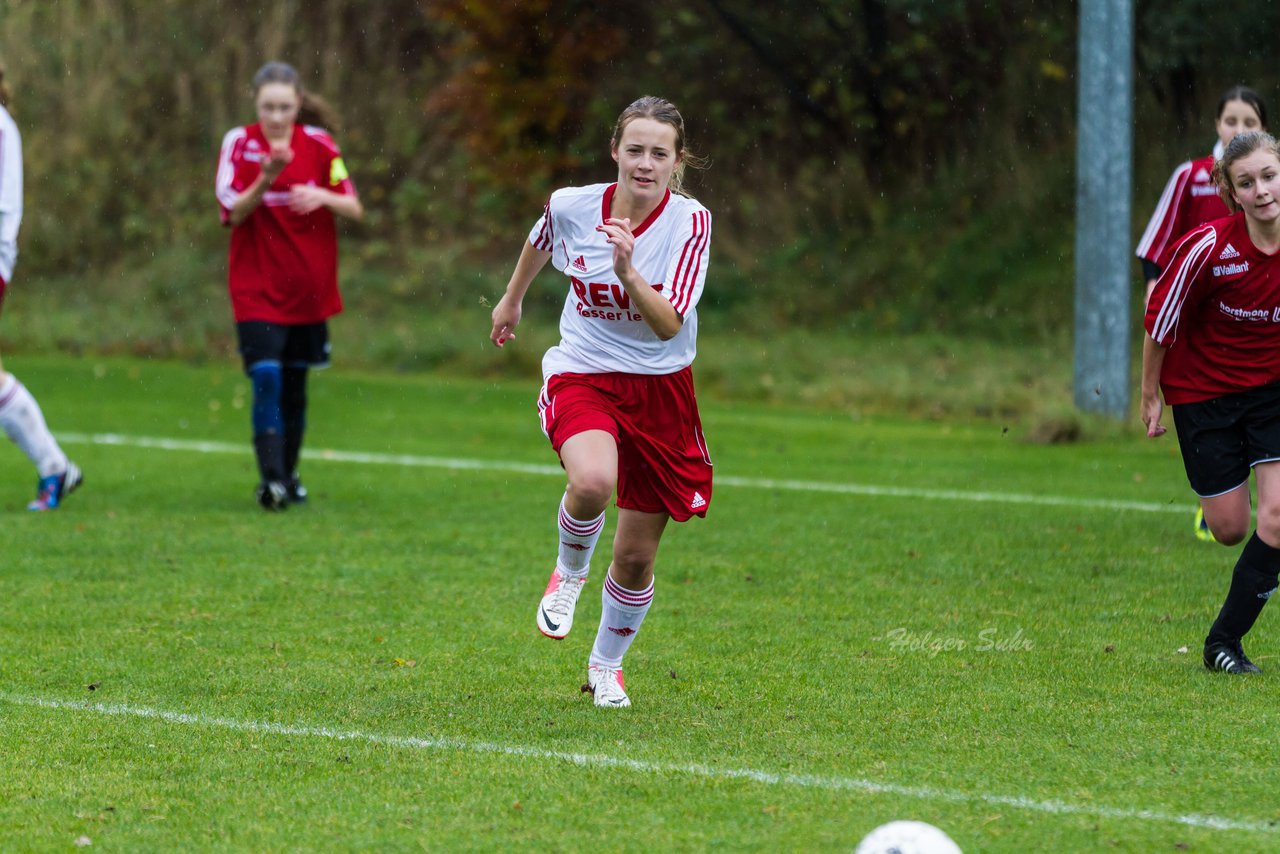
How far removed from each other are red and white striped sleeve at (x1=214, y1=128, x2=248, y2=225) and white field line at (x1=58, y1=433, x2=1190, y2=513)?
2.77 m

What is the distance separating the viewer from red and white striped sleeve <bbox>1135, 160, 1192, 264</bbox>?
8266mm

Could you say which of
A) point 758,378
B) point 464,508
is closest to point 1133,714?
point 464,508

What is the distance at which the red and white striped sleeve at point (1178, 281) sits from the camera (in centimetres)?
581

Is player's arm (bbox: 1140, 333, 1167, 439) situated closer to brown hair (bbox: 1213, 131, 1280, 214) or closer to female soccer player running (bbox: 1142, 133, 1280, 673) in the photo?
female soccer player running (bbox: 1142, 133, 1280, 673)

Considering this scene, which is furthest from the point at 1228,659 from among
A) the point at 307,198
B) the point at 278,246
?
the point at 278,246

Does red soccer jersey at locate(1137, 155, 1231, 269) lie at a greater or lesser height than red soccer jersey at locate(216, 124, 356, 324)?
greater

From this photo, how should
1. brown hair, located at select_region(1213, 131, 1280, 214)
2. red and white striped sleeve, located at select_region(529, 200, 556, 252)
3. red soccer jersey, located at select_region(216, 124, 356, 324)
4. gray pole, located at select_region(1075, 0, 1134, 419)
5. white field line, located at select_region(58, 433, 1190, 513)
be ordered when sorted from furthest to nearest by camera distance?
gray pole, located at select_region(1075, 0, 1134, 419)
white field line, located at select_region(58, 433, 1190, 513)
red soccer jersey, located at select_region(216, 124, 356, 324)
brown hair, located at select_region(1213, 131, 1280, 214)
red and white striped sleeve, located at select_region(529, 200, 556, 252)

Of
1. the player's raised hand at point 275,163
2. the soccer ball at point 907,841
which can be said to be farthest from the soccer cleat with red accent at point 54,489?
the soccer ball at point 907,841

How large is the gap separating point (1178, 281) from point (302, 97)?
18.0 ft

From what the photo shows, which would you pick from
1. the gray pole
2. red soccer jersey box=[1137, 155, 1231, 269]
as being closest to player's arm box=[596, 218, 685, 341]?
red soccer jersey box=[1137, 155, 1231, 269]

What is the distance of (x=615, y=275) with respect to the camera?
17.3ft

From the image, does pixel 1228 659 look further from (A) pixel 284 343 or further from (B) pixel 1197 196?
(A) pixel 284 343

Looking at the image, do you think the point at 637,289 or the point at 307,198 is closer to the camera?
the point at 637,289

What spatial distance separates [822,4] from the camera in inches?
754
